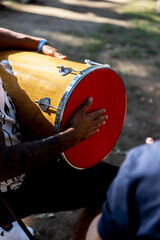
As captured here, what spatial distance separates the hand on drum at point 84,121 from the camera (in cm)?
156

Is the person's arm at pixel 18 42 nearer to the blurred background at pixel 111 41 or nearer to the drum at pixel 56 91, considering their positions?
the drum at pixel 56 91

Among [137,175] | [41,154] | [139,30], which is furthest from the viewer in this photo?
[139,30]

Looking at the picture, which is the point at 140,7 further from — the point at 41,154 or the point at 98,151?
the point at 41,154

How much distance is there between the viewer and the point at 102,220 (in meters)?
0.89

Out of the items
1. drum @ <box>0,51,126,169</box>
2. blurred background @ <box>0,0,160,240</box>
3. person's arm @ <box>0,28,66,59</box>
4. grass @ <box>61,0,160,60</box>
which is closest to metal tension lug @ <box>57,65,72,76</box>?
drum @ <box>0,51,126,169</box>

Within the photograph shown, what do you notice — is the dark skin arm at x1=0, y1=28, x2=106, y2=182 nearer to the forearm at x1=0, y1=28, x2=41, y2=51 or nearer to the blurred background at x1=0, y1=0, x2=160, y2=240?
the forearm at x1=0, y1=28, x2=41, y2=51

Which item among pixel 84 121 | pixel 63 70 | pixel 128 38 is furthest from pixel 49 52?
pixel 128 38

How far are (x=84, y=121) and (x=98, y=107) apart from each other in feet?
0.66

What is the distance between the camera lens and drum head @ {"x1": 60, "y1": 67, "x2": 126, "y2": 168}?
157cm

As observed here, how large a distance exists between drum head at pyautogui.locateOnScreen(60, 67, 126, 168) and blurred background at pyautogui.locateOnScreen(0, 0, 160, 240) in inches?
30.8

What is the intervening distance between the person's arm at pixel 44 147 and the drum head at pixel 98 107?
0.06 m

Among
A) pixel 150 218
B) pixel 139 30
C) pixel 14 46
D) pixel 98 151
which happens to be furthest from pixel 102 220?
pixel 139 30

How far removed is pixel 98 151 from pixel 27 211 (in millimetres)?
585

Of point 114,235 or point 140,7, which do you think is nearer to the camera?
point 114,235
